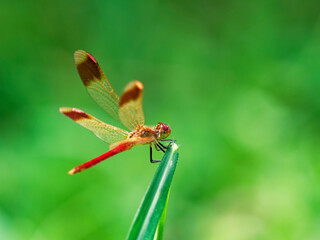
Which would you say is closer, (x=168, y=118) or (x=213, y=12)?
(x=168, y=118)

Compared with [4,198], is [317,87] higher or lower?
higher

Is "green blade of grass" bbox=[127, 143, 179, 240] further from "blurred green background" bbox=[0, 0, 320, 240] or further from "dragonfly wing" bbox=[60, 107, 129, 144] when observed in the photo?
"blurred green background" bbox=[0, 0, 320, 240]

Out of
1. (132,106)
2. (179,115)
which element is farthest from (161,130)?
(179,115)

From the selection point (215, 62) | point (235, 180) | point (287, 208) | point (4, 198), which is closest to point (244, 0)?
point (215, 62)

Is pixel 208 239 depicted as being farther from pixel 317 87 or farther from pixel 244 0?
pixel 244 0

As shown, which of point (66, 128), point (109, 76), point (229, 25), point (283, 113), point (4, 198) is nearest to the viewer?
point (4, 198)

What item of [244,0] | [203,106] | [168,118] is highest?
[244,0]

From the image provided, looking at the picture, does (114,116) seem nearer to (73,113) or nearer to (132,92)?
(73,113)

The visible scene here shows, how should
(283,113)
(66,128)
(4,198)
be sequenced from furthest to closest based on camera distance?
(283,113) → (66,128) → (4,198)

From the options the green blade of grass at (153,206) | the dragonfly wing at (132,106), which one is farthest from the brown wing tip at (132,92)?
the green blade of grass at (153,206)
